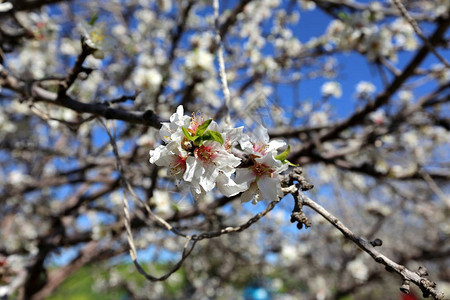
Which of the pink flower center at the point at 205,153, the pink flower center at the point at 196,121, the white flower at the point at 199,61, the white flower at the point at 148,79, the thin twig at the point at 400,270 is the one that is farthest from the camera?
the white flower at the point at 148,79

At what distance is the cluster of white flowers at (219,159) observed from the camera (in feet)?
1.92

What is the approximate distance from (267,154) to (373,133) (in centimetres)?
161

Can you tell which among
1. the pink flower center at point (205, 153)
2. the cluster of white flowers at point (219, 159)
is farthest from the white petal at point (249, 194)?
the pink flower center at point (205, 153)

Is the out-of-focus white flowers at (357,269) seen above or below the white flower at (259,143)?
below

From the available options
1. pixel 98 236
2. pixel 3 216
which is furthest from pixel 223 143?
pixel 3 216

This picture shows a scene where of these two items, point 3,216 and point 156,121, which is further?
point 3,216

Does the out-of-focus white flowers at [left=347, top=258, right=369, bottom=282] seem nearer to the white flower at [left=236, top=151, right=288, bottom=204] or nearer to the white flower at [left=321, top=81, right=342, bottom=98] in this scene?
the white flower at [left=321, top=81, right=342, bottom=98]

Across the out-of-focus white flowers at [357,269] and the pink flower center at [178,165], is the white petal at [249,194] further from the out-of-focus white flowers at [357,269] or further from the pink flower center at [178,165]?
the out-of-focus white flowers at [357,269]

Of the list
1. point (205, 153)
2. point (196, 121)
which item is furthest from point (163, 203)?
point (205, 153)

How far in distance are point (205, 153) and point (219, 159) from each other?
0.04m

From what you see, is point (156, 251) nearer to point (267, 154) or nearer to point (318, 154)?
point (318, 154)

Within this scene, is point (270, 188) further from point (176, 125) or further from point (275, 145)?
point (176, 125)

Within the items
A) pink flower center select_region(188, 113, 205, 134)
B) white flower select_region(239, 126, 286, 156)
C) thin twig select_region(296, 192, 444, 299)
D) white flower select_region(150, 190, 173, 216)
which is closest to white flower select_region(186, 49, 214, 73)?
white flower select_region(150, 190, 173, 216)

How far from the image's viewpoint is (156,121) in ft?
2.19
